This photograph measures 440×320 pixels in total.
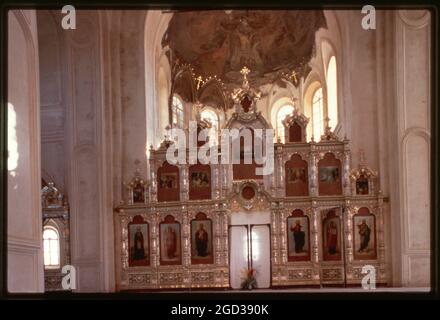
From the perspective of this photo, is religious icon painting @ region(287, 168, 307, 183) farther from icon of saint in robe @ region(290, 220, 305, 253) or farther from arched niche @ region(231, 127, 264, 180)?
icon of saint in robe @ region(290, 220, 305, 253)

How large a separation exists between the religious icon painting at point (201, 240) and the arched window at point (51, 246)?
4.41m

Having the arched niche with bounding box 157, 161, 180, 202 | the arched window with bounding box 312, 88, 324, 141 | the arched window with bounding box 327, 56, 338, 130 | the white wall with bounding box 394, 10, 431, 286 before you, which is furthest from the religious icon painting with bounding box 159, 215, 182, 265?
the arched window with bounding box 312, 88, 324, 141

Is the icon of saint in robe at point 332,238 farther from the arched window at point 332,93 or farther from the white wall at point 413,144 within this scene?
the arched window at point 332,93

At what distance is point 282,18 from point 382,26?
772 centimetres

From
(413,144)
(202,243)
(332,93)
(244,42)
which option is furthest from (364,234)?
(244,42)

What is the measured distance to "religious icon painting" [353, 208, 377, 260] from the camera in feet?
73.2

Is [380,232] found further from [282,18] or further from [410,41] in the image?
[282,18]

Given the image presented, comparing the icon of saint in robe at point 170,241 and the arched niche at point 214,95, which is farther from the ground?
the arched niche at point 214,95

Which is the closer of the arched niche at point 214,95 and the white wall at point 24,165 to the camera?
the white wall at point 24,165

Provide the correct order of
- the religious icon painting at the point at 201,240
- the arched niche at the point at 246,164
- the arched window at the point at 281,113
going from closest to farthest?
1. the religious icon painting at the point at 201,240
2. the arched niche at the point at 246,164
3. the arched window at the point at 281,113

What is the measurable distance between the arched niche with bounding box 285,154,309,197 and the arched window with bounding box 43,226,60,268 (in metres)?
7.76

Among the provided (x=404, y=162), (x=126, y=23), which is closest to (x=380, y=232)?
(x=404, y=162)

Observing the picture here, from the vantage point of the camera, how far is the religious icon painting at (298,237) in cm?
2262

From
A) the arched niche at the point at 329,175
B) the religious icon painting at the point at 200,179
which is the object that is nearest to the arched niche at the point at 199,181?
the religious icon painting at the point at 200,179
